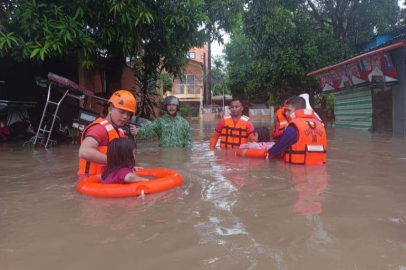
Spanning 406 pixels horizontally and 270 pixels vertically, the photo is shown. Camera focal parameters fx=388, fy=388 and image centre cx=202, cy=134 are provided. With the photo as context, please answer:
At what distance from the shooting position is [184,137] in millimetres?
7188

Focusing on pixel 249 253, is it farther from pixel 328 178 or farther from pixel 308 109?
pixel 308 109

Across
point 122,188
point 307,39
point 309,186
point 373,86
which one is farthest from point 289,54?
point 122,188

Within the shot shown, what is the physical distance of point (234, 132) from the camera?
7.28m

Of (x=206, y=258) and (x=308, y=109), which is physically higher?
(x=308, y=109)

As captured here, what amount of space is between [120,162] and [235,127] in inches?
142

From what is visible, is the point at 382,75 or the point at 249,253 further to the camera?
the point at 382,75

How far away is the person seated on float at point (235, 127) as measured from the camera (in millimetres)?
7044

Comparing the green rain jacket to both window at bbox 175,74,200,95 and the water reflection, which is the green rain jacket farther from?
window at bbox 175,74,200,95

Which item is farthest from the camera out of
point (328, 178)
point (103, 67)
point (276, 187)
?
point (103, 67)

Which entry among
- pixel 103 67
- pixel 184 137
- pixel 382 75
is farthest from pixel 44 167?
pixel 382 75

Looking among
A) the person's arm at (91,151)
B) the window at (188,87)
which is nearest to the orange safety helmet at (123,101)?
the person's arm at (91,151)

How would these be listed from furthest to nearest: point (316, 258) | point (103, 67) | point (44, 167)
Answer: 1. point (103, 67)
2. point (44, 167)
3. point (316, 258)

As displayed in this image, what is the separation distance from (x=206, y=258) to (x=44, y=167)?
4.60 metres

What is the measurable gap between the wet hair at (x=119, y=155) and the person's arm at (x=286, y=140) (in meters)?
2.44
